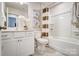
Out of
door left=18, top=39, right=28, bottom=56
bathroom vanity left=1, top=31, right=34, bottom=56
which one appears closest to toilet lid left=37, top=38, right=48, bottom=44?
bathroom vanity left=1, top=31, right=34, bottom=56

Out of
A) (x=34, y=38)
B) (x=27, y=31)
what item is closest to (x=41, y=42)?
(x=34, y=38)

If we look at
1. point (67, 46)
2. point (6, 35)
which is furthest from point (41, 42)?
point (6, 35)

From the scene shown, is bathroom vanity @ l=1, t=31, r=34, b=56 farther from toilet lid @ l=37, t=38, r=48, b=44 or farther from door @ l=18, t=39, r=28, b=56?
toilet lid @ l=37, t=38, r=48, b=44

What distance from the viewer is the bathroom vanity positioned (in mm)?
1773

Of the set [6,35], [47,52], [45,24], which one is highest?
[45,24]

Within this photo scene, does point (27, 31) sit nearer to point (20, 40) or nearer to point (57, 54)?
point (20, 40)

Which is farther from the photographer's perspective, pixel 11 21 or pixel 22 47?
pixel 22 47

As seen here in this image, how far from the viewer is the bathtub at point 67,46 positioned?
1.85 m

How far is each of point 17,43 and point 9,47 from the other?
15 centimetres

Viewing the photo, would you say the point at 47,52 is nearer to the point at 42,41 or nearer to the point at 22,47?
the point at 42,41

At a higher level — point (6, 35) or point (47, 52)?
point (6, 35)

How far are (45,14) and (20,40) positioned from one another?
2.12 feet

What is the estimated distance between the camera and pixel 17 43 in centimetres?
188

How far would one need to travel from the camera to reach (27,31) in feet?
6.63
